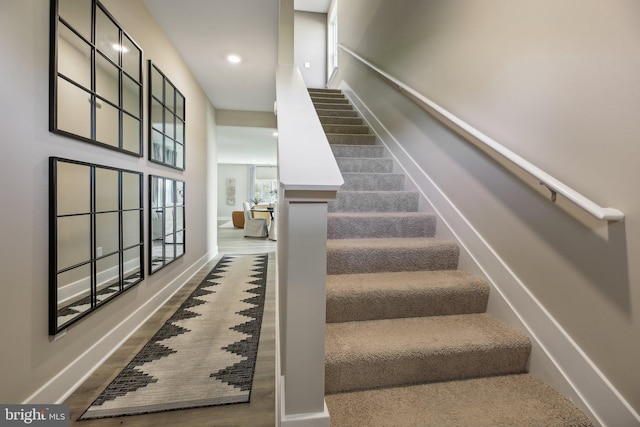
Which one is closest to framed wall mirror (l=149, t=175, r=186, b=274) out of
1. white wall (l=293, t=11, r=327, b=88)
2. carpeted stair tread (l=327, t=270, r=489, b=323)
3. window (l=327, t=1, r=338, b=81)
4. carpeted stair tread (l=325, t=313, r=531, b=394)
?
carpeted stair tread (l=327, t=270, r=489, b=323)

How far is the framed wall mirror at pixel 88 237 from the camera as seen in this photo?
1400mm

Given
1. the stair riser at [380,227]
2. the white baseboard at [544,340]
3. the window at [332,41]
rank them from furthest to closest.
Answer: the window at [332,41] → the stair riser at [380,227] → the white baseboard at [544,340]

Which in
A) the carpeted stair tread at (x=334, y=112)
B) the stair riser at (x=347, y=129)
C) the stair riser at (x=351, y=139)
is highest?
the carpeted stair tread at (x=334, y=112)

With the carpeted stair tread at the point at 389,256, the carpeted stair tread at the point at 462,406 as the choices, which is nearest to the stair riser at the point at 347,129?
the carpeted stair tread at the point at 389,256

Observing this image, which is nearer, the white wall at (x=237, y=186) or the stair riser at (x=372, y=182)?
the stair riser at (x=372, y=182)

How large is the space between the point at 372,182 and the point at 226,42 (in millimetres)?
2088

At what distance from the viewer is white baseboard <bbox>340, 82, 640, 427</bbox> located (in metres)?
0.97

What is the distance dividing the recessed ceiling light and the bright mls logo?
3.22m

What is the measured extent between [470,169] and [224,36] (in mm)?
2584

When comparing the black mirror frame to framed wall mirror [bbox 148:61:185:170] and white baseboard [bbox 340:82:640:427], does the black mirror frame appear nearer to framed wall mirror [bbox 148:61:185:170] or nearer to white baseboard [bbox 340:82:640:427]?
framed wall mirror [bbox 148:61:185:170]

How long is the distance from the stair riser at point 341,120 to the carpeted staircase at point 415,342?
5.70 ft

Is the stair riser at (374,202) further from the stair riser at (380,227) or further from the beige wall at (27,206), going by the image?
the beige wall at (27,206)

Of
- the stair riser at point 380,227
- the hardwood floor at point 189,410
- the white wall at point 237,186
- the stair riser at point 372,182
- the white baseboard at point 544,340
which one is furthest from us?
the white wall at point 237,186

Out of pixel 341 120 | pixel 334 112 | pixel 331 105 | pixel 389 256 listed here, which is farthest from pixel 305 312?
pixel 331 105
